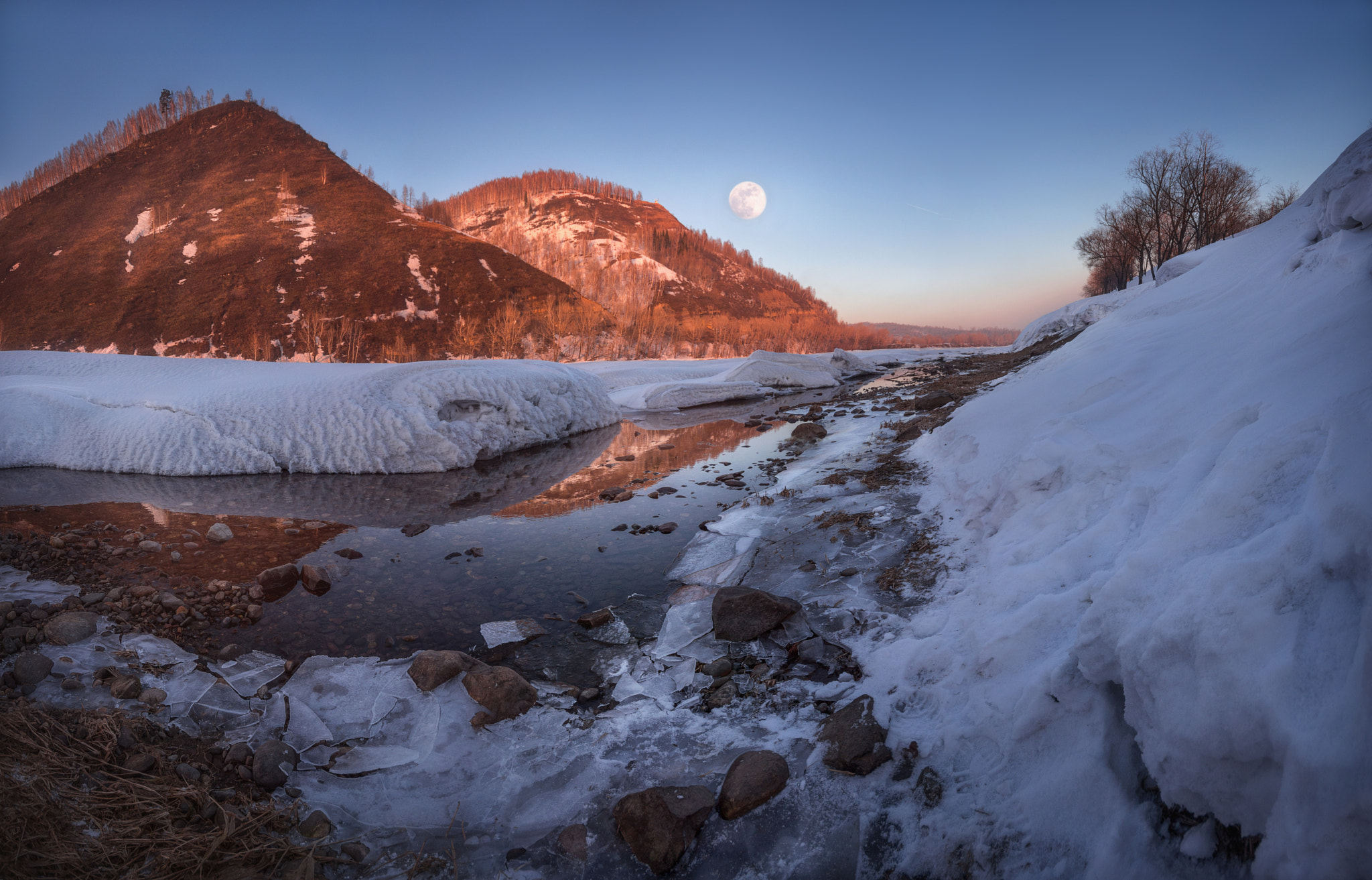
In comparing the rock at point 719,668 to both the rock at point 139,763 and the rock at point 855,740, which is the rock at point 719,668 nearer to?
the rock at point 855,740

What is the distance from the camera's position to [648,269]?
9831 centimetres

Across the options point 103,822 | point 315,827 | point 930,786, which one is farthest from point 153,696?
point 930,786

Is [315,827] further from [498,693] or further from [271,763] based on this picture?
[498,693]

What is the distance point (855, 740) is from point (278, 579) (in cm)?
426

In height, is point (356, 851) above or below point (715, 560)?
below

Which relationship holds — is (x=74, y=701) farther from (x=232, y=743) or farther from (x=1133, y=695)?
(x=1133, y=695)

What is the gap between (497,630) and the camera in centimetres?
350

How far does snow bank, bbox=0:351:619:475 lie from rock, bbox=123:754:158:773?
6.36 m

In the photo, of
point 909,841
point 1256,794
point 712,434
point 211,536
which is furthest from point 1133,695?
point 712,434

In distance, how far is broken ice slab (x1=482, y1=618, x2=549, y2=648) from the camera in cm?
340

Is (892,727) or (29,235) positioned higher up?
(29,235)

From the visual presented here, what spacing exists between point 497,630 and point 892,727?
2431mm

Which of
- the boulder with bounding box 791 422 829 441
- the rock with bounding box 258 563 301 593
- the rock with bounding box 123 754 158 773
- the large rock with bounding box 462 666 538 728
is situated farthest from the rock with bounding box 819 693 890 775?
the boulder with bounding box 791 422 829 441

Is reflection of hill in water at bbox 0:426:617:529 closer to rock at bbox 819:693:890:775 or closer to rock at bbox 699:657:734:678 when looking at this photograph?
rock at bbox 699:657:734:678
